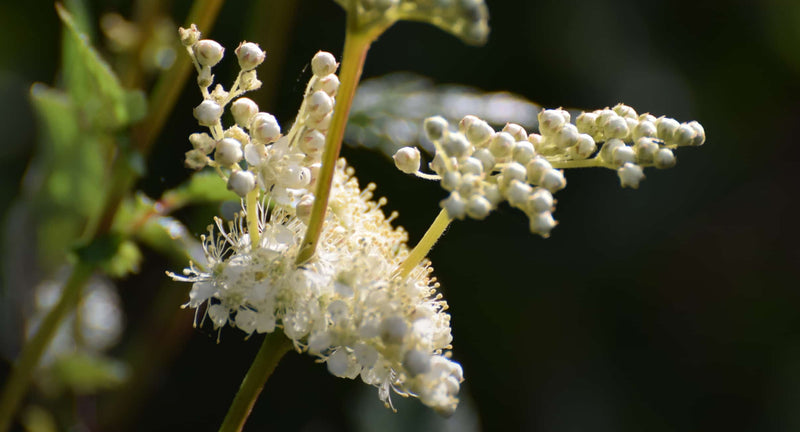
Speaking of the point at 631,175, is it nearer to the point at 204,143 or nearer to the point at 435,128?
the point at 435,128

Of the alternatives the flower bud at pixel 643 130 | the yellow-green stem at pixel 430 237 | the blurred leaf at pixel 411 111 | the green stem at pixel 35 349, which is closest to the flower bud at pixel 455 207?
the yellow-green stem at pixel 430 237

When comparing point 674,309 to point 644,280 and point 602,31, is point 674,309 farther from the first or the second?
point 602,31

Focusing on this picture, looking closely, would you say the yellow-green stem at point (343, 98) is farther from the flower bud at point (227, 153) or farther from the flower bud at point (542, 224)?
the flower bud at point (542, 224)

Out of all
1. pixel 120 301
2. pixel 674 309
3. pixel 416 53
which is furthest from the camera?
pixel 674 309

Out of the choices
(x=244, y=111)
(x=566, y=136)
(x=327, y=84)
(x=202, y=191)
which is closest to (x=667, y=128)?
(x=566, y=136)

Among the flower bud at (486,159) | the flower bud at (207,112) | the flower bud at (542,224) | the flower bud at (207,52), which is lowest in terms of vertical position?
the flower bud at (207,112)

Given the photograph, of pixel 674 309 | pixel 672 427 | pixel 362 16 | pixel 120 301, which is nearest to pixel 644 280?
pixel 674 309

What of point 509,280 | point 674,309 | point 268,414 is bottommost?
point 268,414
